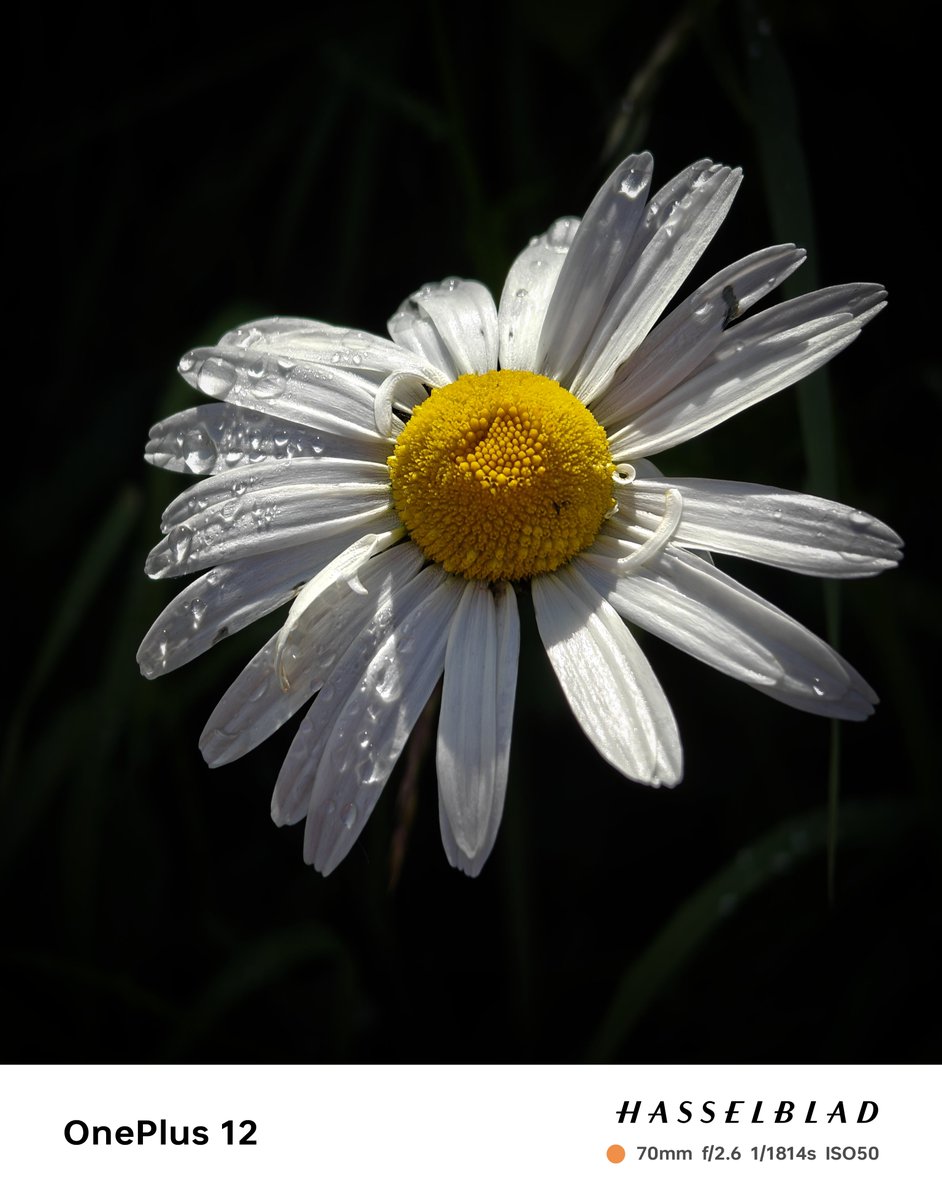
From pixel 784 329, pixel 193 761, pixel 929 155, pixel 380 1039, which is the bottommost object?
pixel 380 1039

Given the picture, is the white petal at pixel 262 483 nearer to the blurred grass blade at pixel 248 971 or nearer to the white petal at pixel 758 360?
the white petal at pixel 758 360

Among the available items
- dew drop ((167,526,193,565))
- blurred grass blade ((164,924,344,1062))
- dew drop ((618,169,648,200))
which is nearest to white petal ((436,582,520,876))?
dew drop ((167,526,193,565))

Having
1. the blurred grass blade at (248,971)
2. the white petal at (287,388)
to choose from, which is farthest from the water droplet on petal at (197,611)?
the blurred grass blade at (248,971)

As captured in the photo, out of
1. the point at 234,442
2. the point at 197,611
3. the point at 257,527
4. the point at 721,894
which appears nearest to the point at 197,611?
the point at 197,611
